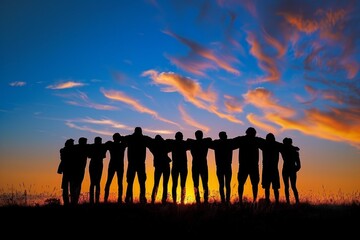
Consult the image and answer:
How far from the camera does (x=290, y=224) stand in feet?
36.9

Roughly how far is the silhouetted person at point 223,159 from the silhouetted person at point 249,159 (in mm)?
448

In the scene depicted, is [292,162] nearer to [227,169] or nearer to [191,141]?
[227,169]

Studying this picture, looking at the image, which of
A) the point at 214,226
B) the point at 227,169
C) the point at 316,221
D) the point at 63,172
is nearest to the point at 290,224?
the point at 316,221

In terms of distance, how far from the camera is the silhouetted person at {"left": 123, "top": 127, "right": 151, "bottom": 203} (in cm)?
1694

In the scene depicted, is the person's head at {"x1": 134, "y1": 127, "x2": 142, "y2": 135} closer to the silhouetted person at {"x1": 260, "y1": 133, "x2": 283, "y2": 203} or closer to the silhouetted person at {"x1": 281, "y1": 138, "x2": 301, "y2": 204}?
the silhouetted person at {"x1": 260, "y1": 133, "x2": 283, "y2": 203}

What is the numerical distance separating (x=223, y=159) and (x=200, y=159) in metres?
1.00

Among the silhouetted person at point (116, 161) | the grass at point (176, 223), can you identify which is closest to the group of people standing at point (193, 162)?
the silhouetted person at point (116, 161)

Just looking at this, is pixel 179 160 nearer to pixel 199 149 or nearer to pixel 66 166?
pixel 199 149

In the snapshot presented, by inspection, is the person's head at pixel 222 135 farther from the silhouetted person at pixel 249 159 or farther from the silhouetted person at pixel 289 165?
the silhouetted person at pixel 289 165

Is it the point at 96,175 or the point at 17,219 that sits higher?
the point at 96,175

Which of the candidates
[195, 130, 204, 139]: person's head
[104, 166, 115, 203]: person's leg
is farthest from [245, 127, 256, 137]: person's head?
[104, 166, 115, 203]: person's leg

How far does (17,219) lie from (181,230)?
568 cm

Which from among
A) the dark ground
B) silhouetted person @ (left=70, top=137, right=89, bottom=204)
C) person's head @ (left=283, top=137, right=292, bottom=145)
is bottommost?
the dark ground

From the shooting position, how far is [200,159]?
54.6ft
